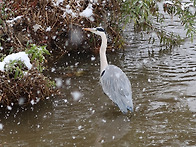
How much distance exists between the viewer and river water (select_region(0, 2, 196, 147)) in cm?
A: 513

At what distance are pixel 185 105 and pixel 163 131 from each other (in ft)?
3.31

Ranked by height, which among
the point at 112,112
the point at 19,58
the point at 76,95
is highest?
the point at 19,58

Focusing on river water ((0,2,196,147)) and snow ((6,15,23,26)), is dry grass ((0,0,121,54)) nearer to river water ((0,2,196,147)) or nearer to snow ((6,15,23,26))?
snow ((6,15,23,26))

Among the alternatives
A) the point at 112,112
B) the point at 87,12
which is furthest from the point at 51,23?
the point at 112,112

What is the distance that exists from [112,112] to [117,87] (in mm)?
439

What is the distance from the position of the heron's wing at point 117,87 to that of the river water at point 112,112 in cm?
24

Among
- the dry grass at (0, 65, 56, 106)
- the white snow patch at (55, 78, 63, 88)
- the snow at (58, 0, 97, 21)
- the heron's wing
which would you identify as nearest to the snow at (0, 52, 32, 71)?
the dry grass at (0, 65, 56, 106)

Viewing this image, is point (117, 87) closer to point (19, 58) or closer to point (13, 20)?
point (19, 58)

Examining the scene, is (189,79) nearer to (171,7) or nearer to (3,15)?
(171,7)

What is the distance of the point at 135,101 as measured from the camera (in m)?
6.27

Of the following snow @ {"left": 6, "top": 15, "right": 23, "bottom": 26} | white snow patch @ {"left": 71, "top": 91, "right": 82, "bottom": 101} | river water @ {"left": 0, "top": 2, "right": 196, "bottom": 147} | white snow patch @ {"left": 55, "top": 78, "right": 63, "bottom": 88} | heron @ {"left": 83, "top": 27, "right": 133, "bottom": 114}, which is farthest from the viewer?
white snow patch @ {"left": 55, "top": 78, "right": 63, "bottom": 88}

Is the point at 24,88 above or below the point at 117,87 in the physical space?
above

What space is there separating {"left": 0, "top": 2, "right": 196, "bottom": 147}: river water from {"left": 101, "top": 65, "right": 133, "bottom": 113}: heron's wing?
24 cm

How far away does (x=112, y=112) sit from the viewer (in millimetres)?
6094
